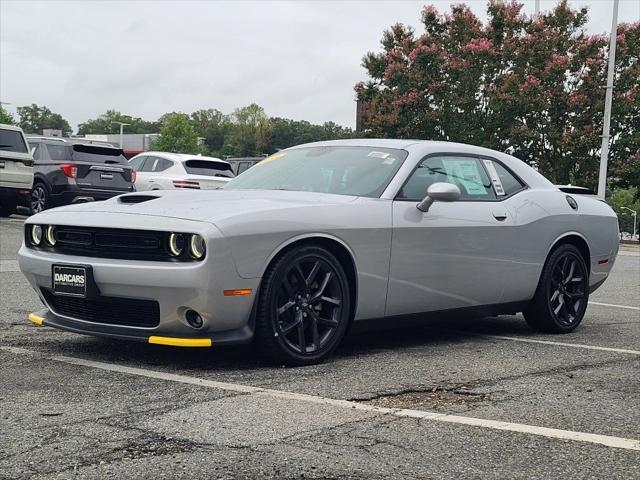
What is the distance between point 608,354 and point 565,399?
1657 mm

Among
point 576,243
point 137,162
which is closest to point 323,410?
point 576,243

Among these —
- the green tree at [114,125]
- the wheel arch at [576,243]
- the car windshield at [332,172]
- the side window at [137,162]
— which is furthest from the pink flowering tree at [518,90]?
the green tree at [114,125]

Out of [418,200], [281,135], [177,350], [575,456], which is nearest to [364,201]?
[418,200]

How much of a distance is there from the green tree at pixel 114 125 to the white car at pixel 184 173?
14313cm

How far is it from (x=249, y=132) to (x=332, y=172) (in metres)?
116

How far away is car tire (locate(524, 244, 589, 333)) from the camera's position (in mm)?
7012

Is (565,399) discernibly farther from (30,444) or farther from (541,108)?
(541,108)

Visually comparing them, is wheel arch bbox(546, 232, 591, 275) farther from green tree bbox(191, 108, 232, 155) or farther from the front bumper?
green tree bbox(191, 108, 232, 155)

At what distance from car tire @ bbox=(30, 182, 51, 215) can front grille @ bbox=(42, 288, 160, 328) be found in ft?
45.1

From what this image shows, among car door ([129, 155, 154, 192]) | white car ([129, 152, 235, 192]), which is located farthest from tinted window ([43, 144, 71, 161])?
car door ([129, 155, 154, 192])

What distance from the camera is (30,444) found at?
3.54 metres

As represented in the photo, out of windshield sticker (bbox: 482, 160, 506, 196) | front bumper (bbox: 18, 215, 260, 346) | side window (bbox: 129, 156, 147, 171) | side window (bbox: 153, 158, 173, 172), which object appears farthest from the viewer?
side window (bbox: 129, 156, 147, 171)

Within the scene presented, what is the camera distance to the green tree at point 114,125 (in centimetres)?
16550

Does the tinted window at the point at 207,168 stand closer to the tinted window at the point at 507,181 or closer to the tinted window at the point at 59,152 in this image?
the tinted window at the point at 59,152
